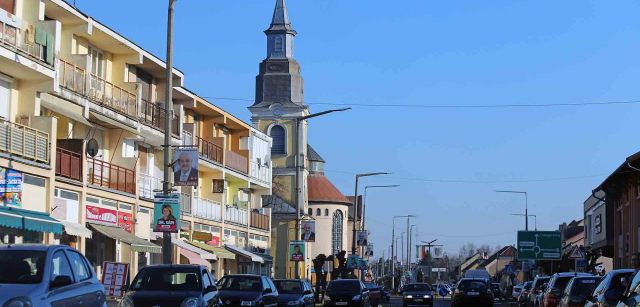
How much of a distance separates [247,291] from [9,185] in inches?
335

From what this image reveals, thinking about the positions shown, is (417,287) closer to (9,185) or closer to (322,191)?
(9,185)

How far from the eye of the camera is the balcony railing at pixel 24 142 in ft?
105

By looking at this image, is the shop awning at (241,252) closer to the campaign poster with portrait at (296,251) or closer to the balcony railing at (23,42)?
the campaign poster with portrait at (296,251)

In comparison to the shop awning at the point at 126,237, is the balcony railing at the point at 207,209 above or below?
above

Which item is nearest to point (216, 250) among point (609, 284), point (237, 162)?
point (237, 162)

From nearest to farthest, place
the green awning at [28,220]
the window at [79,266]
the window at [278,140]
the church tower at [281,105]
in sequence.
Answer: the window at [79,266] → the green awning at [28,220] → the church tower at [281,105] → the window at [278,140]

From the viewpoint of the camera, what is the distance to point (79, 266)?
14734 millimetres

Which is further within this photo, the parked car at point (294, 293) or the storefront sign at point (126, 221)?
the storefront sign at point (126, 221)

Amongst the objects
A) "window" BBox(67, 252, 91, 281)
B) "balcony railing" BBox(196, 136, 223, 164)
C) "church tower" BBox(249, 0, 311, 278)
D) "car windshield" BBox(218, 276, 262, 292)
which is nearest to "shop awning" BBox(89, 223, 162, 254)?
"car windshield" BBox(218, 276, 262, 292)

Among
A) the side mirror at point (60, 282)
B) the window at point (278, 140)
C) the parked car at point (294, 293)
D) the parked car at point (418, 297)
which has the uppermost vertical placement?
the window at point (278, 140)

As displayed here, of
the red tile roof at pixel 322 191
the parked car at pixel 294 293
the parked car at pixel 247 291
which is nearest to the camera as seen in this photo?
the parked car at pixel 247 291

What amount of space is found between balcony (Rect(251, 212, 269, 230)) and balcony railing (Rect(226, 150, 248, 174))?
14.0ft

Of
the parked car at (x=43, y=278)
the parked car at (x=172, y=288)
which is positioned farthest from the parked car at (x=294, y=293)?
the parked car at (x=43, y=278)

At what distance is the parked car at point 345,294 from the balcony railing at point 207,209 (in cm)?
1479
